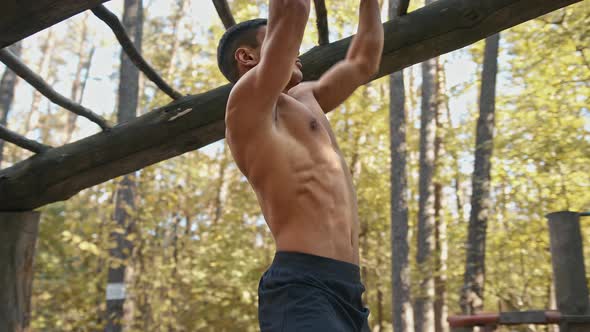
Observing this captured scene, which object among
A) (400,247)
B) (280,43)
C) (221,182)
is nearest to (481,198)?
(400,247)

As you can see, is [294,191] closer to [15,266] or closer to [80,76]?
[15,266]

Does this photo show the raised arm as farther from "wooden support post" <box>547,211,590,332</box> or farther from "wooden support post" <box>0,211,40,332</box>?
"wooden support post" <box>547,211,590,332</box>

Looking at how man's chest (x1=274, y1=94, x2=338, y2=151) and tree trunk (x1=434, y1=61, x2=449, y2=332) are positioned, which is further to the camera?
tree trunk (x1=434, y1=61, x2=449, y2=332)

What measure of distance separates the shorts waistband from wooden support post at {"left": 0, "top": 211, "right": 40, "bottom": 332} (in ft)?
5.52

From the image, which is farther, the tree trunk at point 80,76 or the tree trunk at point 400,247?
the tree trunk at point 80,76

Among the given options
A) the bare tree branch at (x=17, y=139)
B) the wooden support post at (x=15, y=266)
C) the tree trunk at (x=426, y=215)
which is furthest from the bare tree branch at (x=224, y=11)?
the tree trunk at (x=426, y=215)

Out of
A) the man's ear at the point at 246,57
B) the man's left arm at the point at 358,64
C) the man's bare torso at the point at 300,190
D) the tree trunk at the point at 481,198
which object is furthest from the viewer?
the tree trunk at the point at 481,198

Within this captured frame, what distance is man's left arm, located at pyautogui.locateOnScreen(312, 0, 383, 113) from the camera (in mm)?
1941

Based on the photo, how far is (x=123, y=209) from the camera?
7148mm

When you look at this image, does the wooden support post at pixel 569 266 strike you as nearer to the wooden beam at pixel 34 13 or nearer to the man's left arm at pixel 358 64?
the man's left arm at pixel 358 64

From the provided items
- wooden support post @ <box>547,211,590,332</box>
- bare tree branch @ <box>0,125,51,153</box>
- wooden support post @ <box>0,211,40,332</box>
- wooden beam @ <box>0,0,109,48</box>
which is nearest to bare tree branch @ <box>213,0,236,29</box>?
wooden beam @ <box>0,0,109,48</box>

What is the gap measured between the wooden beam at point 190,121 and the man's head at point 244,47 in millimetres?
367

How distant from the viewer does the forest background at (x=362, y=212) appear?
23.7ft

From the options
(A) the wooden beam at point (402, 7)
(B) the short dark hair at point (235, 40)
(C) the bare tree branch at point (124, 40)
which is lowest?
(B) the short dark hair at point (235, 40)
